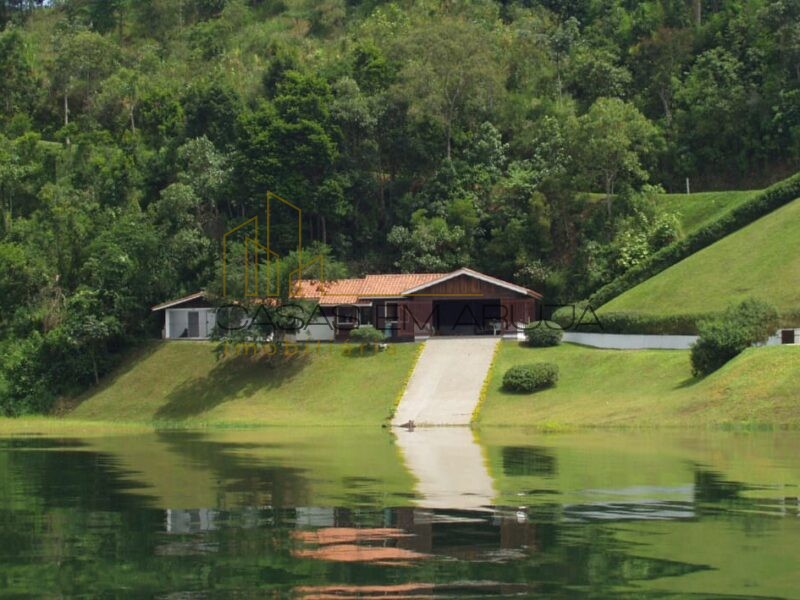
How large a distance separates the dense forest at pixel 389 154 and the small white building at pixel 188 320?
62.9 inches

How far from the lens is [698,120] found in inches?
3686

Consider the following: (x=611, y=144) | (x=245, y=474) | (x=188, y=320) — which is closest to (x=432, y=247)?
(x=611, y=144)

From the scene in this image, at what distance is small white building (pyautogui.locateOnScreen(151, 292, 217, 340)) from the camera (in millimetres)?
84875

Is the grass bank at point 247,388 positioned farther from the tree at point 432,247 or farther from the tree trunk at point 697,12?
the tree trunk at point 697,12

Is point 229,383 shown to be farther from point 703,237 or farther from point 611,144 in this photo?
point 703,237

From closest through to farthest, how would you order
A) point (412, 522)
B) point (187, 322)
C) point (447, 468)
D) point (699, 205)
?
point (412, 522), point (447, 468), point (187, 322), point (699, 205)

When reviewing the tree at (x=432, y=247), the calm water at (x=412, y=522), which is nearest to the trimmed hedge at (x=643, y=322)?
the tree at (x=432, y=247)

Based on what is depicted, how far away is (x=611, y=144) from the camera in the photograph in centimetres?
8275

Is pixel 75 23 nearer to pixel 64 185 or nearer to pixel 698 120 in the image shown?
pixel 64 185

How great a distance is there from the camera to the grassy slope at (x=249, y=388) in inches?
2699

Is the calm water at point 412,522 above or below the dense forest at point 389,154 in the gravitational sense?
below

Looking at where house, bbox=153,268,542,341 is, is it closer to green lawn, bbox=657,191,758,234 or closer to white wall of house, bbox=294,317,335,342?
white wall of house, bbox=294,317,335,342

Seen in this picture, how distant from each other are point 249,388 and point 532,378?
1687 cm

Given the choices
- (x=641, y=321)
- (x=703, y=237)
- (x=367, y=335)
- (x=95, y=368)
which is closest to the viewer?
(x=641, y=321)
